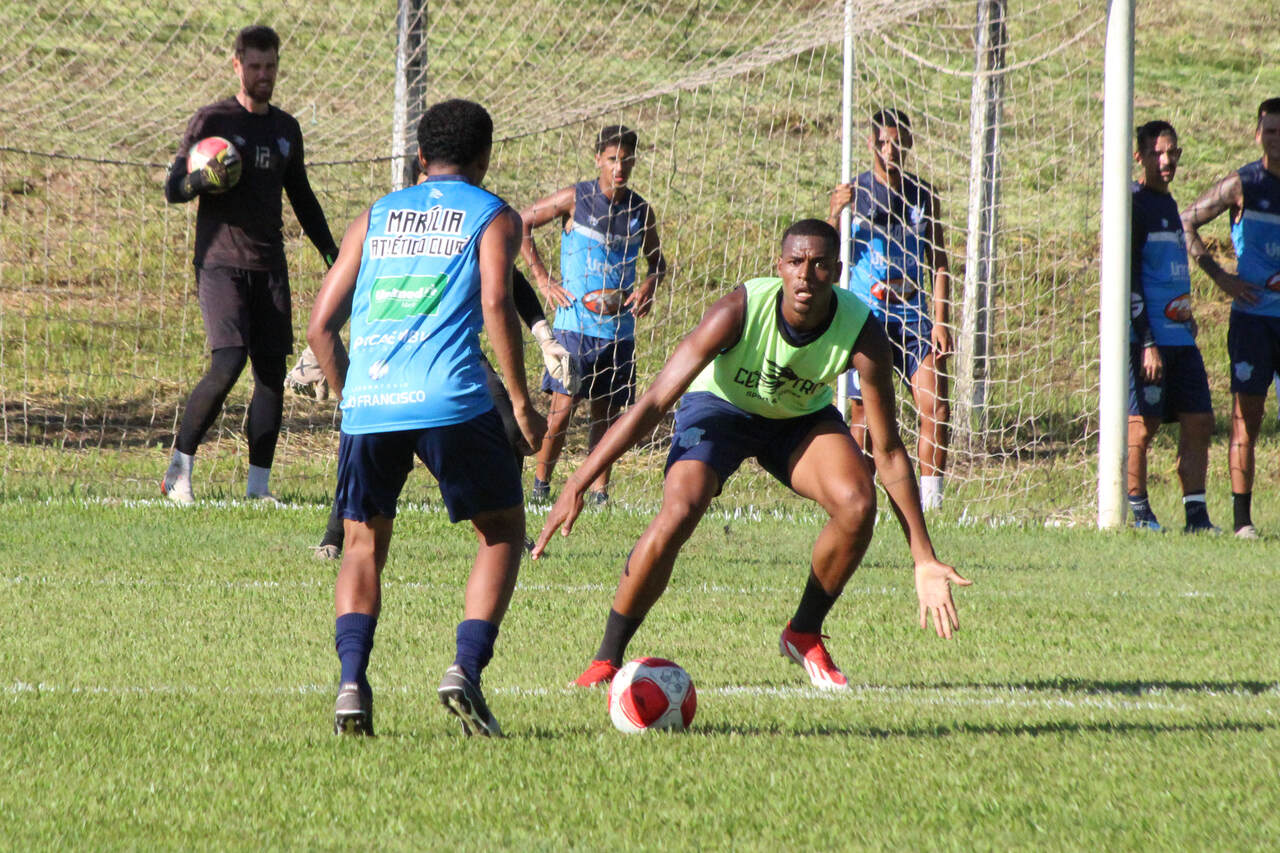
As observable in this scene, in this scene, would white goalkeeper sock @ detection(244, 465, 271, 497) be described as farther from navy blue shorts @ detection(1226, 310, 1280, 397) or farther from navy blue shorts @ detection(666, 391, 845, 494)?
navy blue shorts @ detection(1226, 310, 1280, 397)

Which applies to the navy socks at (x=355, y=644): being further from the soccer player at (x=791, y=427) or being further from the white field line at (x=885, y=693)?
the soccer player at (x=791, y=427)

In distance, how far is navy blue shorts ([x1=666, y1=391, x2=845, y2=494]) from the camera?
605 cm

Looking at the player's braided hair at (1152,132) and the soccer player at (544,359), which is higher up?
the player's braided hair at (1152,132)

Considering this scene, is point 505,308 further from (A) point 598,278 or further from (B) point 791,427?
(A) point 598,278

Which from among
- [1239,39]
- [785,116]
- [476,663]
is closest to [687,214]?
[785,116]

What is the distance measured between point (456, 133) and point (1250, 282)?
22.8 ft

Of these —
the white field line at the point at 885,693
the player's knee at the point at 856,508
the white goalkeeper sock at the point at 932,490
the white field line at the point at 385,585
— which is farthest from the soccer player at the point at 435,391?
the white goalkeeper sock at the point at 932,490

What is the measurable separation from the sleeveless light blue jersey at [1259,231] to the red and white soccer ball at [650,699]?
6.68 metres

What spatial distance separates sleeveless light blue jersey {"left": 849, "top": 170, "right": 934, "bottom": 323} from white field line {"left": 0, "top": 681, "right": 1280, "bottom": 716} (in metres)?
5.01

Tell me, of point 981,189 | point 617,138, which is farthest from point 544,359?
point 981,189

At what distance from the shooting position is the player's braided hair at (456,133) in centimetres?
506

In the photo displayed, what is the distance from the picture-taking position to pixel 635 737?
4.89m

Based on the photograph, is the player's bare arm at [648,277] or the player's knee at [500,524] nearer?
the player's knee at [500,524]

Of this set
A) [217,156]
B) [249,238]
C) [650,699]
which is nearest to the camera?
[650,699]
